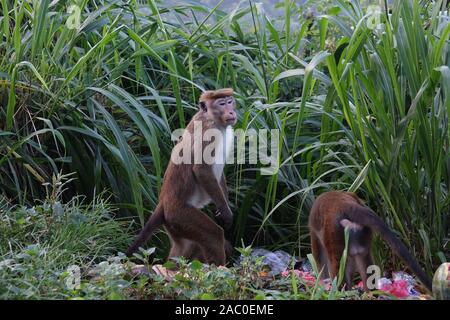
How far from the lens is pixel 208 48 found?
7.04m

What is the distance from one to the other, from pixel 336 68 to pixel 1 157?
224cm

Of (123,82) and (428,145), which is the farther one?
(123,82)

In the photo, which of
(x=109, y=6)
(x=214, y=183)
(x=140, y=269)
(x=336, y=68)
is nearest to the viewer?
(x=140, y=269)

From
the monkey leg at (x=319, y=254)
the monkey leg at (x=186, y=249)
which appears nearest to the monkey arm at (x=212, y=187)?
the monkey leg at (x=186, y=249)

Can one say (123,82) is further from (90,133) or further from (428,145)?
(428,145)

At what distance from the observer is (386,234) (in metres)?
4.65

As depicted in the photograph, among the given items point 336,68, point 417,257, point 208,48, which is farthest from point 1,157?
point 417,257

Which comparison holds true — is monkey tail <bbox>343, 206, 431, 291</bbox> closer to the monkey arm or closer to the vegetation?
the vegetation

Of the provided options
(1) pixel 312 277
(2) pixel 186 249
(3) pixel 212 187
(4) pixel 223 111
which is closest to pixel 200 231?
(2) pixel 186 249

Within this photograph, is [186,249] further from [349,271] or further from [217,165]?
[349,271]

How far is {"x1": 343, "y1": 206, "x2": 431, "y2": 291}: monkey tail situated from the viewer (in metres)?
4.45

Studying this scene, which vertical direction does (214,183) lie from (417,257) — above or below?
above

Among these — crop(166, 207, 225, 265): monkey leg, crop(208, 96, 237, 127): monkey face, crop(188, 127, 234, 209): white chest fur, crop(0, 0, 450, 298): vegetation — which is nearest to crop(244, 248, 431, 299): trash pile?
crop(0, 0, 450, 298): vegetation

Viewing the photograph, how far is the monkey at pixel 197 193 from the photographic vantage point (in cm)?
555
